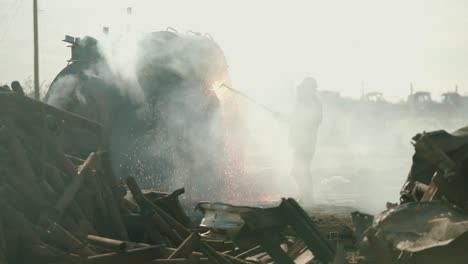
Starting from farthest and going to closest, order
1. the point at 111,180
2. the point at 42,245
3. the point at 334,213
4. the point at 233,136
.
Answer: the point at 233,136
the point at 334,213
the point at 111,180
the point at 42,245

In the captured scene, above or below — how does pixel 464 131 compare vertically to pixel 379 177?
above

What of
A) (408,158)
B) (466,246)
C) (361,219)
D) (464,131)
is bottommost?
(408,158)

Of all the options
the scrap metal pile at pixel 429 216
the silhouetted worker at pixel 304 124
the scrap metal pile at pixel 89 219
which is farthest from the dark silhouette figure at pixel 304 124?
the scrap metal pile at pixel 429 216

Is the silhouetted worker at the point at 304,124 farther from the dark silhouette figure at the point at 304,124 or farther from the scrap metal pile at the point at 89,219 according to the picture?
the scrap metal pile at the point at 89,219

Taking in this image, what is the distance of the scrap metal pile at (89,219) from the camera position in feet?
14.9

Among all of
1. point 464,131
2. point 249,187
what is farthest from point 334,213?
point 464,131

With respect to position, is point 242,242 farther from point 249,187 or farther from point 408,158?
point 408,158

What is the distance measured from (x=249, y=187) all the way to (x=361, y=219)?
827 cm

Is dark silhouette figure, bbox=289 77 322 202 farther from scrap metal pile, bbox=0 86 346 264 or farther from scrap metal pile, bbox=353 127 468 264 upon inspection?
scrap metal pile, bbox=353 127 468 264

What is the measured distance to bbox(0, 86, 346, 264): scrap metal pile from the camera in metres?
4.53

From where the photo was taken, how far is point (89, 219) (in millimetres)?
5492

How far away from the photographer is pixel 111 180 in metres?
6.50

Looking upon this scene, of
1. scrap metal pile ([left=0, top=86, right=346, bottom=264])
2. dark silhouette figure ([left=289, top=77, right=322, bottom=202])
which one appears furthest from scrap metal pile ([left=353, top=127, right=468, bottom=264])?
dark silhouette figure ([left=289, top=77, right=322, bottom=202])

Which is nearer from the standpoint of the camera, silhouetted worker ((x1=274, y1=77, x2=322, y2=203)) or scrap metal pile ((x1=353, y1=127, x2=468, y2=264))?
scrap metal pile ((x1=353, y1=127, x2=468, y2=264))
